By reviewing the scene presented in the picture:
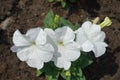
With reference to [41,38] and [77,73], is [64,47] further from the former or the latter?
[77,73]

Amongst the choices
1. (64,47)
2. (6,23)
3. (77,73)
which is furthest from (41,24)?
(64,47)

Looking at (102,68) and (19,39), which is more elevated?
(19,39)

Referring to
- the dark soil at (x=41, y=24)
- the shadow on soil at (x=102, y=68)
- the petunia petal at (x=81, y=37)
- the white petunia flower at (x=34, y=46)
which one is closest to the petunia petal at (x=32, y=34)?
the white petunia flower at (x=34, y=46)

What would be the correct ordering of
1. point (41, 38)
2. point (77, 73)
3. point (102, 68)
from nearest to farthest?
point (41, 38)
point (77, 73)
point (102, 68)

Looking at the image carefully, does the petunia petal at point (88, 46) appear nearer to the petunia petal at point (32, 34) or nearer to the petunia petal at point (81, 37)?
the petunia petal at point (81, 37)

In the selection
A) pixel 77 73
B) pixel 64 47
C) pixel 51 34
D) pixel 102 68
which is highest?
pixel 51 34

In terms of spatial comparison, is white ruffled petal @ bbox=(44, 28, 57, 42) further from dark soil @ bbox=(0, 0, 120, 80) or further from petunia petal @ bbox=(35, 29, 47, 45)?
dark soil @ bbox=(0, 0, 120, 80)

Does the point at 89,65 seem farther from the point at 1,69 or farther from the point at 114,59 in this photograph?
the point at 1,69

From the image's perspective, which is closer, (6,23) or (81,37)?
(81,37)
